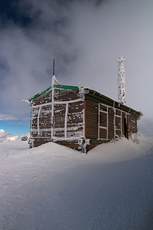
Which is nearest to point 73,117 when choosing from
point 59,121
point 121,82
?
point 59,121

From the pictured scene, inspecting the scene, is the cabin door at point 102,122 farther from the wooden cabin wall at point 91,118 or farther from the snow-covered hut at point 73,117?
the wooden cabin wall at point 91,118

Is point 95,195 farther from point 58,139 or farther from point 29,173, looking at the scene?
point 58,139

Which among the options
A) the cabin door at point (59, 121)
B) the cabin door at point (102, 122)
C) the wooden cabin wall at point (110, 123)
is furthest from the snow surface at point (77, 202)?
the wooden cabin wall at point (110, 123)

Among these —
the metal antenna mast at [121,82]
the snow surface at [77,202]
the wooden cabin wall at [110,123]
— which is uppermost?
the metal antenna mast at [121,82]

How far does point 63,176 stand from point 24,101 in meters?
11.1

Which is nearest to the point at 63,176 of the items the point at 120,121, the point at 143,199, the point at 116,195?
the point at 116,195

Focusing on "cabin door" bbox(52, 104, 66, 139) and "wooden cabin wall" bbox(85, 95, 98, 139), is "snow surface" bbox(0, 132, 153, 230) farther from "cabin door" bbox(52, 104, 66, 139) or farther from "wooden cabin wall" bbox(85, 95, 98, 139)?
"cabin door" bbox(52, 104, 66, 139)

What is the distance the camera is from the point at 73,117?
11.2 metres

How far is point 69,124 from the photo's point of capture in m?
11.3

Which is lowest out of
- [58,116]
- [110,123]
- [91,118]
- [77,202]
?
[77,202]

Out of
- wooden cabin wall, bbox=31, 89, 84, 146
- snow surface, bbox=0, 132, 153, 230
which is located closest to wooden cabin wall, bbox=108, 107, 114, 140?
wooden cabin wall, bbox=31, 89, 84, 146

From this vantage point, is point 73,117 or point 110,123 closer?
point 73,117

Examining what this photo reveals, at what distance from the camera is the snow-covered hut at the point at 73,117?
1077 cm

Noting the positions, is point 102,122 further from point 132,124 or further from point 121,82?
point 121,82
